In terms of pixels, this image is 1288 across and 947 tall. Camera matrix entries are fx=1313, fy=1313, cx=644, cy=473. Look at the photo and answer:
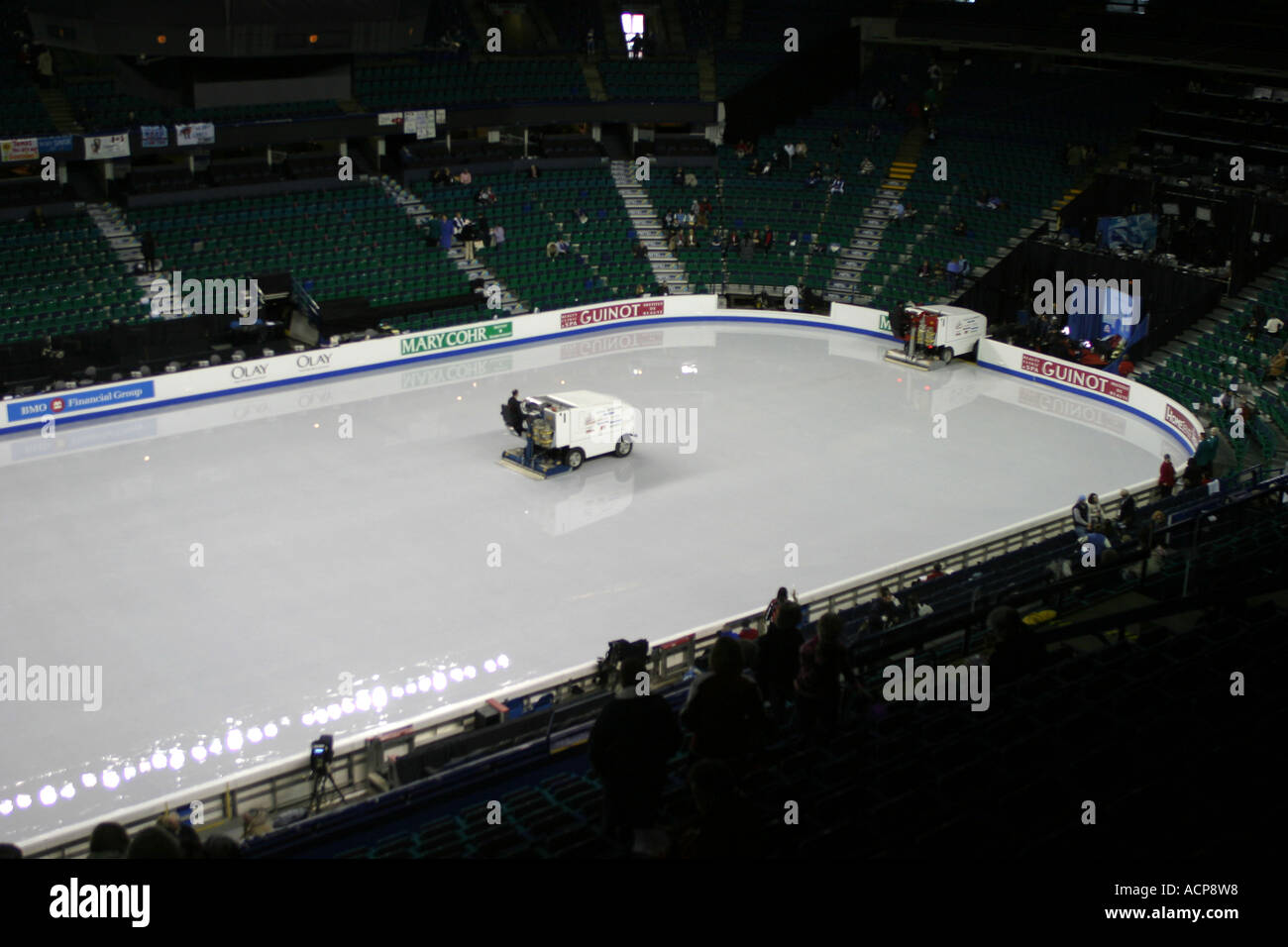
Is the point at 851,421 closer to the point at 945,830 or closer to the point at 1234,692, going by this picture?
the point at 1234,692

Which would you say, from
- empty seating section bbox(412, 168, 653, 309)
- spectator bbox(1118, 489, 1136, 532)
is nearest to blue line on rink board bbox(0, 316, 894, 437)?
empty seating section bbox(412, 168, 653, 309)

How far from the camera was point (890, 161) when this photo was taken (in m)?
40.9

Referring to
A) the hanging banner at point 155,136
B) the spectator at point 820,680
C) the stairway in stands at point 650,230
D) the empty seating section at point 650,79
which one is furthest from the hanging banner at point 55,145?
the spectator at point 820,680

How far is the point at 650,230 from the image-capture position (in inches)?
1548

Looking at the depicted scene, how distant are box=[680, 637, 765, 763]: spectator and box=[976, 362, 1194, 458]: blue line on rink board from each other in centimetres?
2125

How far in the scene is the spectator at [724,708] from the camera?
24.8 feet

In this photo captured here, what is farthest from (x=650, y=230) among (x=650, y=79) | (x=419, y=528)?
(x=419, y=528)

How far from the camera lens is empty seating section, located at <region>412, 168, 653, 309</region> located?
36594 mm

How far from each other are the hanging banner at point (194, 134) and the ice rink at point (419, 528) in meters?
7.88

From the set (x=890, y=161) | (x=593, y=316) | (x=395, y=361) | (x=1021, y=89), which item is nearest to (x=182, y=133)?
(x=395, y=361)

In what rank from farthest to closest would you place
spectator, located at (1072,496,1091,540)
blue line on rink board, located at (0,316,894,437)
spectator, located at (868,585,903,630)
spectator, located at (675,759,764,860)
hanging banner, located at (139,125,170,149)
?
hanging banner, located at (139,125,170,149)
blue line on rink board, located at (0,316,894,437)
spectator, located at (1072,496,1091,540)
spectator, located at (868,585,903,630)
spectator, located at (675,759,764,860)

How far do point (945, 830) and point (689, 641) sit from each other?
9.27 meters

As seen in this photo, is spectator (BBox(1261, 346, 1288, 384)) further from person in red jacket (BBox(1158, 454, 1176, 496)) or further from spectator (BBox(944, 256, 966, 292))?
spectator (BBox(944, 256, 966, 292))

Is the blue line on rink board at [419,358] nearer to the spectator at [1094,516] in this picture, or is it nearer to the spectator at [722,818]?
the spectator at [1094,516]
